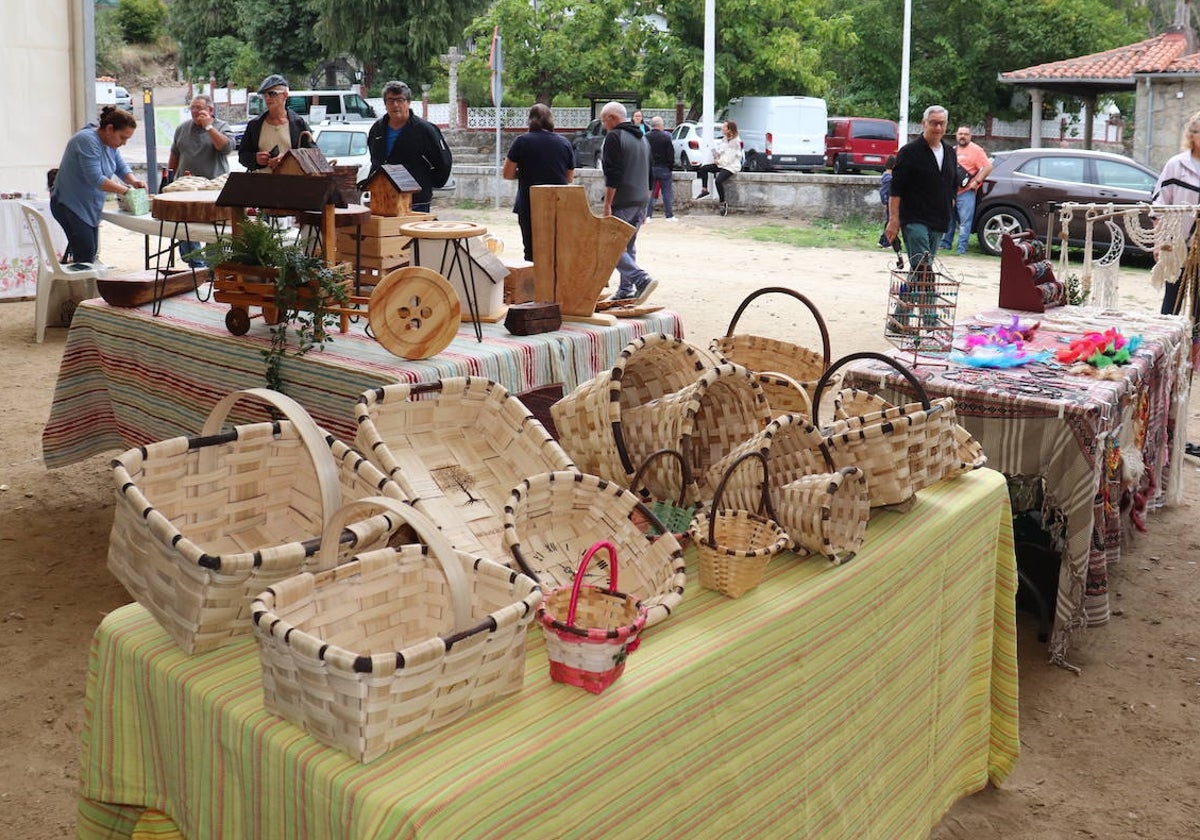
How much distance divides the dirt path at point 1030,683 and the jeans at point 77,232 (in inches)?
70.3

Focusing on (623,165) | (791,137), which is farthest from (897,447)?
(791,137)

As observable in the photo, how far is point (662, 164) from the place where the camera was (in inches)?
602

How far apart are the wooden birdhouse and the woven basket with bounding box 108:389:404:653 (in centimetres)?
207

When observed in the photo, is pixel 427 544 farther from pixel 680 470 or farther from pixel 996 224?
pixel 996 224

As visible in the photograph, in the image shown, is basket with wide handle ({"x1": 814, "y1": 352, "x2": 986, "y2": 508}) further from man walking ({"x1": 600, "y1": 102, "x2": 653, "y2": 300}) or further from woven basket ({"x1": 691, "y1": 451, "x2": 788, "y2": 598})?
man walking ({"x1": 600, "y1": 102, "x2": 653, "y2": 300})

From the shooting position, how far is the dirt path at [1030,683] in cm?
276

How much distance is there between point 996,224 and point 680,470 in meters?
11.9

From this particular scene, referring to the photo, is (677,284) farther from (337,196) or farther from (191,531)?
(191,531)

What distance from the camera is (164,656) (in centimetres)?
166

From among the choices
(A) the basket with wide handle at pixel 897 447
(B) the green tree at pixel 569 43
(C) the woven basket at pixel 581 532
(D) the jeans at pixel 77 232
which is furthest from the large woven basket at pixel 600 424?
(B) the green tree at pixel 569 43

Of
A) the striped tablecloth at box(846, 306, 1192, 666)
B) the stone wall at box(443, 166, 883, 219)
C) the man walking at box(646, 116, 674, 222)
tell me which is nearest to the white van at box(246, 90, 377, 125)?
the stone wall at box(443, 166, 883, 219)

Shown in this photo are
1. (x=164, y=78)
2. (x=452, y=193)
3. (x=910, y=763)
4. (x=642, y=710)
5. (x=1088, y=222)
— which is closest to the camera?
(x=642, y=710)

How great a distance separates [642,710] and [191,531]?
0.86m

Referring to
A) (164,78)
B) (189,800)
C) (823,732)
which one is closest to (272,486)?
(189,800)
